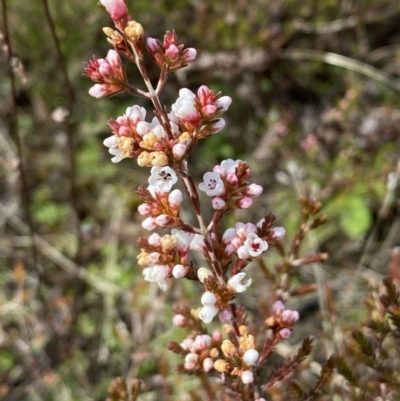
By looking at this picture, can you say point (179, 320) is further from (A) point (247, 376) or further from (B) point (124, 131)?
(B) point (124, 131)

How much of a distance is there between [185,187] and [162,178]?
0.10m

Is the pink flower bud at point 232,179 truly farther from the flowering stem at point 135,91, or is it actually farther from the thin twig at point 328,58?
the thin twig at point 328,58

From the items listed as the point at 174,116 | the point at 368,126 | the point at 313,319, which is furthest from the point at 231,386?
the point at 368,126

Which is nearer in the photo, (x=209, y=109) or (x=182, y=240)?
(x=209, y=109)

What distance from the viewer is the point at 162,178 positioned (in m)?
1.36

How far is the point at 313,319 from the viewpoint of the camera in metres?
3.37

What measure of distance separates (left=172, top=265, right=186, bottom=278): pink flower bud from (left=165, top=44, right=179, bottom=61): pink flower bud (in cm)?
57

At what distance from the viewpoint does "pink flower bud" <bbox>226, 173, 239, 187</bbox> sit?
4.64 feet

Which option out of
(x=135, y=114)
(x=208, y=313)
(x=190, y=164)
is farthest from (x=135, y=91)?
(x=190, y=164)

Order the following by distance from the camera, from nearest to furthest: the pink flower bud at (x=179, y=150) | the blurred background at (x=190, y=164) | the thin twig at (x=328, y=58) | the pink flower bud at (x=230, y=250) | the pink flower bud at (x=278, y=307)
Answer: the pink flower bud at (x=179, y=150)
the pink flower bud at (x=230, y=250)
the pink flower bud at (x=278, y=307)
the blurred background at (x=190, y=164)
the thin twig at (x=328, y=58)

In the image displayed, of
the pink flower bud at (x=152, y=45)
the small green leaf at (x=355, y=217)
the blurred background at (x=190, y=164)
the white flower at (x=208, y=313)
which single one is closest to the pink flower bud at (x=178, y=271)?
the white flower at (x=208, y=313)

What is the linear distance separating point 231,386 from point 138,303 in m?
2.01

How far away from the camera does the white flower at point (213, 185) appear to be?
1.40 meters

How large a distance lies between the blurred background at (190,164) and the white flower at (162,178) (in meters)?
1.99
